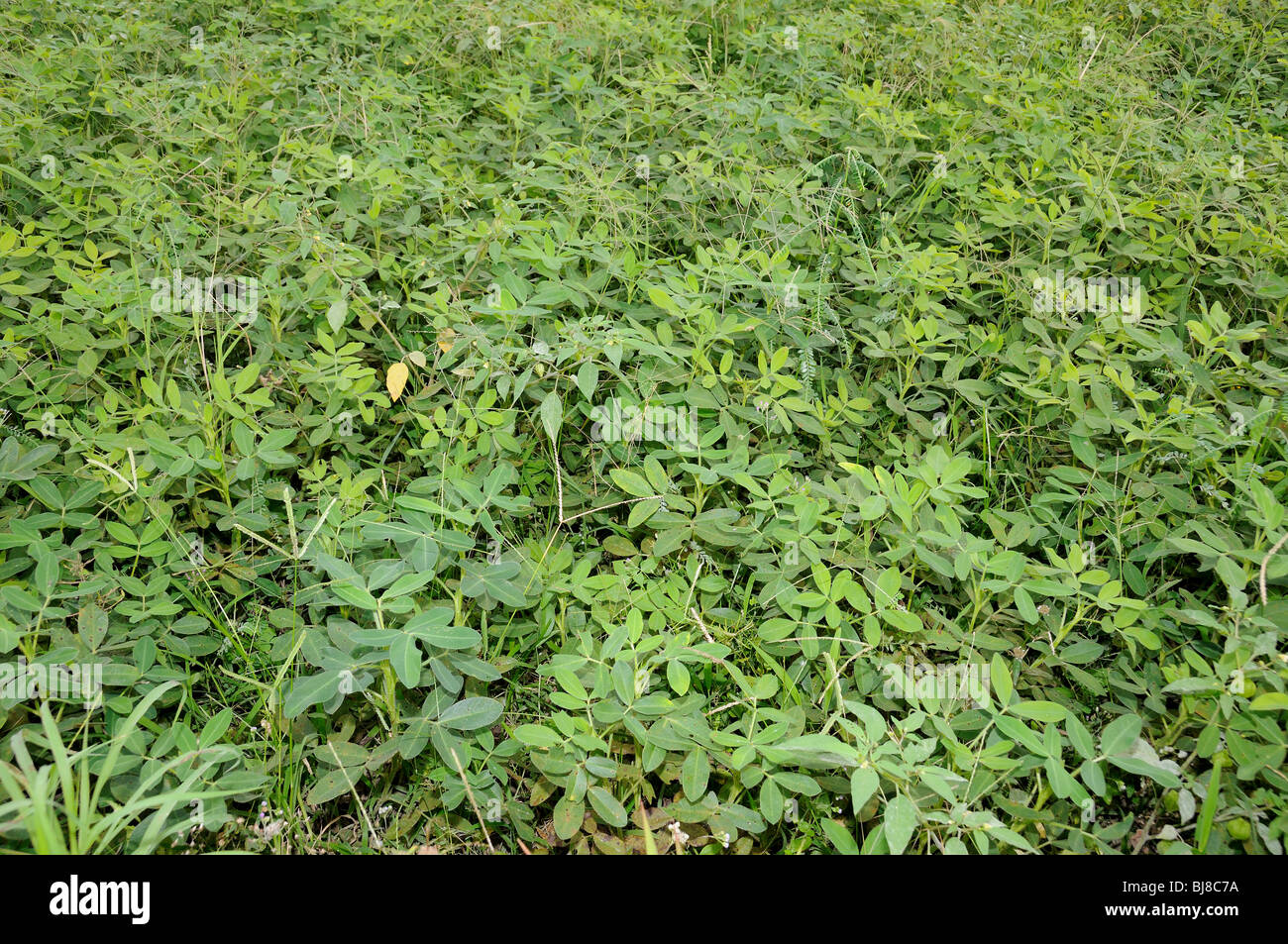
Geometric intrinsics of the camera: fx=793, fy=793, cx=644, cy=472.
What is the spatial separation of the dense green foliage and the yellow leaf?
0.12ft

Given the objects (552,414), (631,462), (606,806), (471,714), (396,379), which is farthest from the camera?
(396,379)

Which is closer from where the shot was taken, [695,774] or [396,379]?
[695,774]

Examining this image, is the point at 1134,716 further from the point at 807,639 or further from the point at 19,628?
the point at 19,628

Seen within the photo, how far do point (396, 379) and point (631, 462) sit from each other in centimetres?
79

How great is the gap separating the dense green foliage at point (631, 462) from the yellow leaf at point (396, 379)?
0.04 metres

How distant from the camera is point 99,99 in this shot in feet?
11.7

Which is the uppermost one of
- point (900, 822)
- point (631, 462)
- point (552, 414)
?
point (552, 414)

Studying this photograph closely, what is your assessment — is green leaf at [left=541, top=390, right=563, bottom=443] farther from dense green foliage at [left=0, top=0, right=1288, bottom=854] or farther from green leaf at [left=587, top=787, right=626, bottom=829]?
green leaf at [left=587, top=787, right=626, bottom=829]

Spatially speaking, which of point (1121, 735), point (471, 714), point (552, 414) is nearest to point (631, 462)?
point (552, 414)

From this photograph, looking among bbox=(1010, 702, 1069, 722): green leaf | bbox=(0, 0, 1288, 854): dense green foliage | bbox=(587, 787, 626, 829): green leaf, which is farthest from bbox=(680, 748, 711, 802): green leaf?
bbox=(1010, 702, 1069, 722): green leaf

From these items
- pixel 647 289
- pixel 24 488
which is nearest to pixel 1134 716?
pixel 647 289

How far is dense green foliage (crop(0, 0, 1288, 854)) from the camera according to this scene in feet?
5.68

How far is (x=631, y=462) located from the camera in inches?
93.4

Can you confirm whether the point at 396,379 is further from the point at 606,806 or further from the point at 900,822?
the point at 900,822
